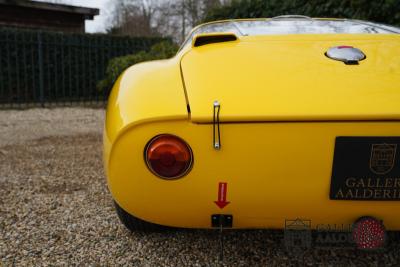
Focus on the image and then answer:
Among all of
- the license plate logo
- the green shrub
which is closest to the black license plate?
the license plate logo

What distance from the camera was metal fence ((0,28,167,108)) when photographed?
8344mm

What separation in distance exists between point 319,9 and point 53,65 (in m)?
6.55

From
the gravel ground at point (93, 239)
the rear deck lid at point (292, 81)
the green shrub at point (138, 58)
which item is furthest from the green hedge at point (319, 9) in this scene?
the gravel ground at point (93, 239)

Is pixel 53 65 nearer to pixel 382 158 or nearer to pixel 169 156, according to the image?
pixel 169 156

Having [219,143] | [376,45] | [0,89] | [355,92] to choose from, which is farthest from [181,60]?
[0,89]

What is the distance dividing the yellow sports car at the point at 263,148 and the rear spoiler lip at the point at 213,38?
0.41 meters

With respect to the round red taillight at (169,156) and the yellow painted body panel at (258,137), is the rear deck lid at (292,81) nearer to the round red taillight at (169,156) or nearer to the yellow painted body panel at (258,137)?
the yellow painted body panel at (258,137)

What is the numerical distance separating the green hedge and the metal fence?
3.05 m

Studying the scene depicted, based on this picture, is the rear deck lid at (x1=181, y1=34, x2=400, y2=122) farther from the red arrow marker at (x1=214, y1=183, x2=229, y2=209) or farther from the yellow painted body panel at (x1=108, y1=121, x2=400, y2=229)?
the red arrow marker at (x1=214, y1=183, x2=229, y2=209)

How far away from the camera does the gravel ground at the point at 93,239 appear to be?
5.42 ft

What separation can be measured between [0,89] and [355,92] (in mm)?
8839

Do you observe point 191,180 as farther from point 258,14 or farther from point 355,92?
point 258,14

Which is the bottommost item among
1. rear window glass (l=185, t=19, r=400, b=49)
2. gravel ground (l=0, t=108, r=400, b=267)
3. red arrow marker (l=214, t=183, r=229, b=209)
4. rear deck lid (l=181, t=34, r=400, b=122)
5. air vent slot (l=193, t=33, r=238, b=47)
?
gravel ground (l=0, t=108, r=400, b=267)

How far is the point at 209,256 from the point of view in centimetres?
168
